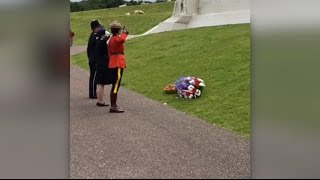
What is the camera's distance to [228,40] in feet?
68.3

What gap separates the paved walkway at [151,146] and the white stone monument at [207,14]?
19663mm

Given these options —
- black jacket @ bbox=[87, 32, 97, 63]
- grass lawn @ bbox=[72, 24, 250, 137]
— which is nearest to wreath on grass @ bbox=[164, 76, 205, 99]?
grass lawn @ bbox=[72, 24, 250, 137]

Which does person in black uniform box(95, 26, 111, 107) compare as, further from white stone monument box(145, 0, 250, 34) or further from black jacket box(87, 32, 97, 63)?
white stone monument box(145, 0, 250, 34)

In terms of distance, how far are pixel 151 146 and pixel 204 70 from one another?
9.37 meters

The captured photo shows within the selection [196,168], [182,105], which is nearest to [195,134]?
[196,168]

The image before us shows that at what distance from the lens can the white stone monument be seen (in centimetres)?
2927

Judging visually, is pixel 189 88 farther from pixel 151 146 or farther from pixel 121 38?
pixel 151 146

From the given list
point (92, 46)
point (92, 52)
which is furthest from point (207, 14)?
point (92, 46)

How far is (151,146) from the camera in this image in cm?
704

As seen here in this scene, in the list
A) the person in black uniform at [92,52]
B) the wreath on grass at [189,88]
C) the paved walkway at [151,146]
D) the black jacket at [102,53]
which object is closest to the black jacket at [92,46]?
the person in black uniform at [92,52]

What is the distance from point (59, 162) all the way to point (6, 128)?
0.49 m

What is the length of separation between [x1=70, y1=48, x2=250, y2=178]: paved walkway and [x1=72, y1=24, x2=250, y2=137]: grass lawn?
0.89 metres

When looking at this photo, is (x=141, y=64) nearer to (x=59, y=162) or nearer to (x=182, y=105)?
(x=182, y=105)

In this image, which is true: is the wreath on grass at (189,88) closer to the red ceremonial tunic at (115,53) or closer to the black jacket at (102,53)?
the black jacket at (102,53)
